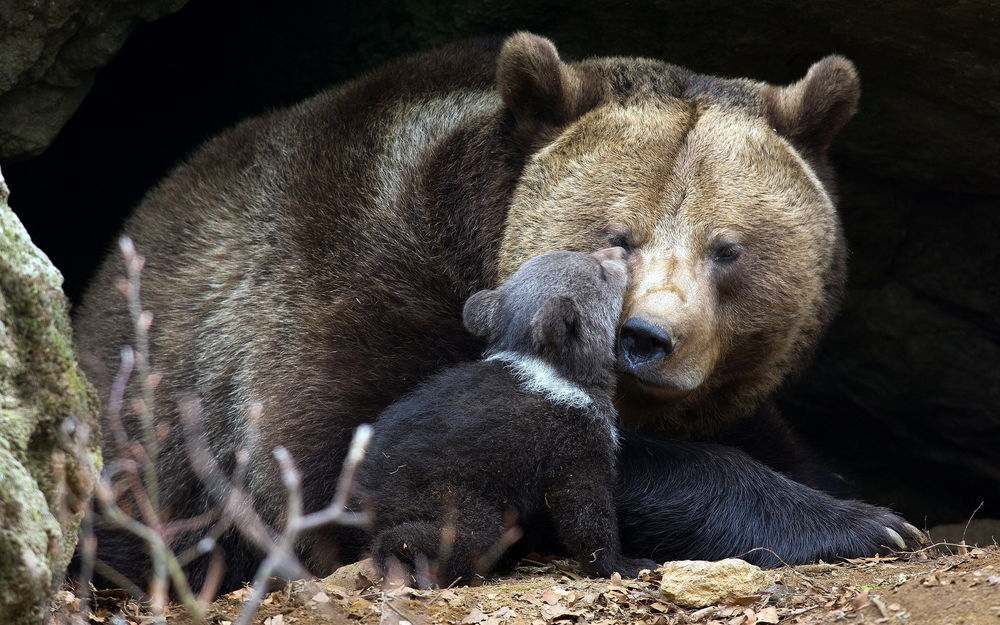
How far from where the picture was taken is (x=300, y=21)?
7.72m

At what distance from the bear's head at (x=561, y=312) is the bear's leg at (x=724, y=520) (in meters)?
0.72

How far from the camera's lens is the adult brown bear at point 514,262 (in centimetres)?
518

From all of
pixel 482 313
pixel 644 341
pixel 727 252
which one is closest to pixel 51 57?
pixel 482 313

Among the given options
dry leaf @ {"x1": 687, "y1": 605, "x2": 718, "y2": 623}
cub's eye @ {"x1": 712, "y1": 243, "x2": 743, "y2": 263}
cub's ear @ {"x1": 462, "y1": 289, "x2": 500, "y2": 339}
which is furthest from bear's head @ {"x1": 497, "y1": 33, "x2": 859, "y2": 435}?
dry leaf @ {"x1": 687, "y1": 605, "x2": 718, "y2": 623}

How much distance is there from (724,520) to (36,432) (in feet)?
10.5

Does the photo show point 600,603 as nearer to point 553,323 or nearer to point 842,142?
point 553,323

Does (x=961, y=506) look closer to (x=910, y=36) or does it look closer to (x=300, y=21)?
(x=910, y=36)

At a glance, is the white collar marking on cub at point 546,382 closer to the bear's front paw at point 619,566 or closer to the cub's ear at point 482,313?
the cub's ear at point 482,313

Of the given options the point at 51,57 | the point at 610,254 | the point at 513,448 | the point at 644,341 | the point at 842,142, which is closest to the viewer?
the point at 513,448

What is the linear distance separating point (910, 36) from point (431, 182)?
9.28 ft

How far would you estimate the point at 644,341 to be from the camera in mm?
4785

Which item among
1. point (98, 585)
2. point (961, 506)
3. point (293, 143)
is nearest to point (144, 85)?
A: point (293, 143)

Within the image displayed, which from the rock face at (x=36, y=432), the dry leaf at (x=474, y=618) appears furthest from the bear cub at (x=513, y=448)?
the rock face at (x=36, y=432)

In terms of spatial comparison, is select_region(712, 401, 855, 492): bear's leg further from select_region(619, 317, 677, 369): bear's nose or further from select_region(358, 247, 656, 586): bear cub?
select_region(358, 247, 656, 586): bear cub
